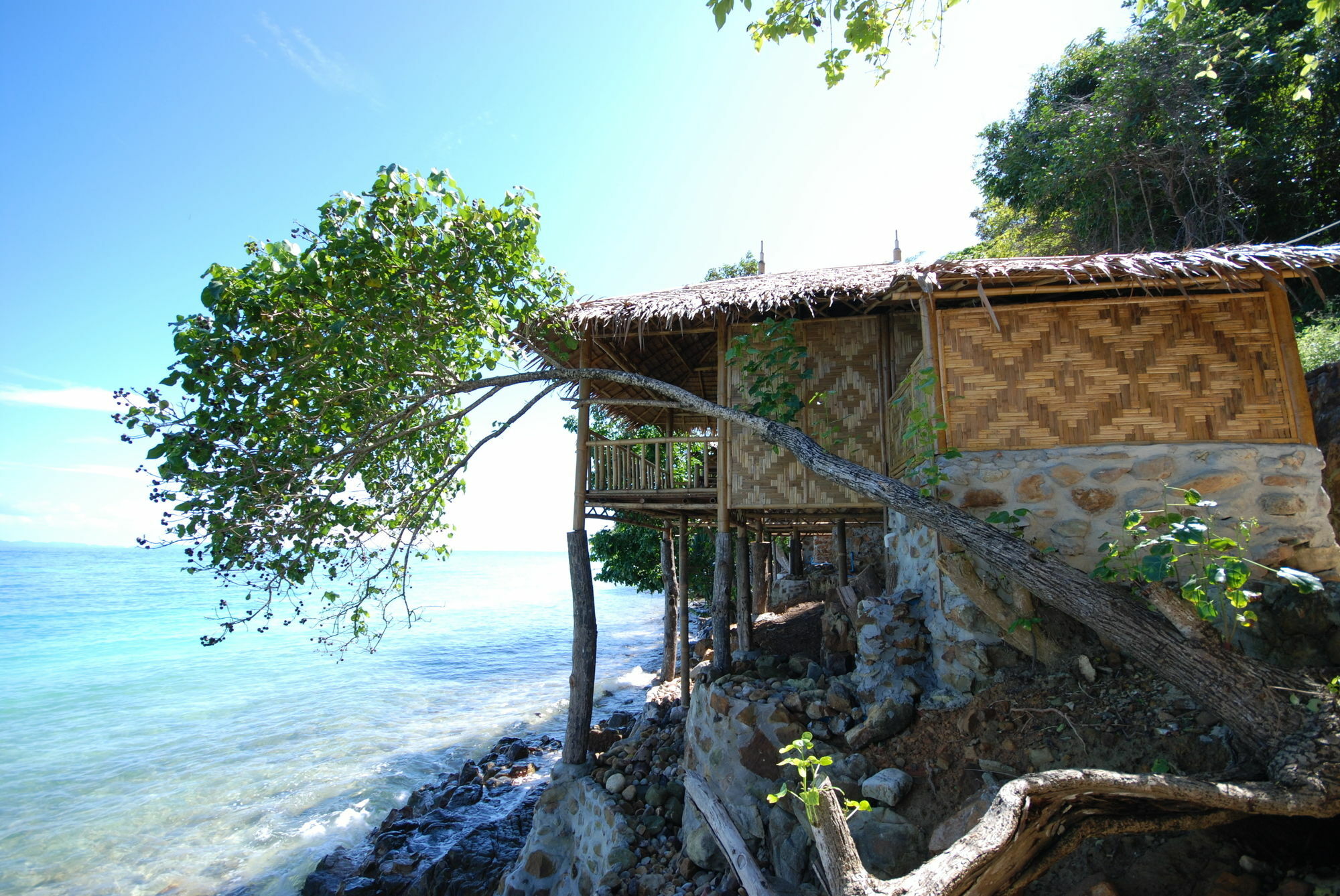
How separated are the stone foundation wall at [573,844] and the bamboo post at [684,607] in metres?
2.69

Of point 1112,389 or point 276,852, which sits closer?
point 1112,389

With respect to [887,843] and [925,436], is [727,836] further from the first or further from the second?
[925,436]

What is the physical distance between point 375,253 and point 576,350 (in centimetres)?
253

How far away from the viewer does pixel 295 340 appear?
5.82 meters

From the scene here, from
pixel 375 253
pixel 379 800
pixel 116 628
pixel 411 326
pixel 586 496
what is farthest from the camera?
pixel 116 628

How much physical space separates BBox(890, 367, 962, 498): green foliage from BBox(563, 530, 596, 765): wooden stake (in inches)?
151

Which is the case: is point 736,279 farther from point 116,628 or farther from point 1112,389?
point 116,628

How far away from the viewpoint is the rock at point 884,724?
4.80m

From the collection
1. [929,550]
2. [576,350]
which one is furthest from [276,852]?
[929,550]

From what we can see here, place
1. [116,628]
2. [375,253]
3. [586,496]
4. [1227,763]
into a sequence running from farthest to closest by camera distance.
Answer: [116,628] < [586,496] < [375,253] < [1227,763]

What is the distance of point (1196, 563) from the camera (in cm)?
426

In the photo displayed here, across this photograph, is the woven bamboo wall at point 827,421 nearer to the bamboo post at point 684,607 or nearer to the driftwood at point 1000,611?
the driftwood at point 1000,611

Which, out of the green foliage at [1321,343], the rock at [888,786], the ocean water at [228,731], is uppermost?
the green foliage at [1321,343]

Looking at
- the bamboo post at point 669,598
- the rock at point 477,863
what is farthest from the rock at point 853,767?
the bamboo post at point 669,598
